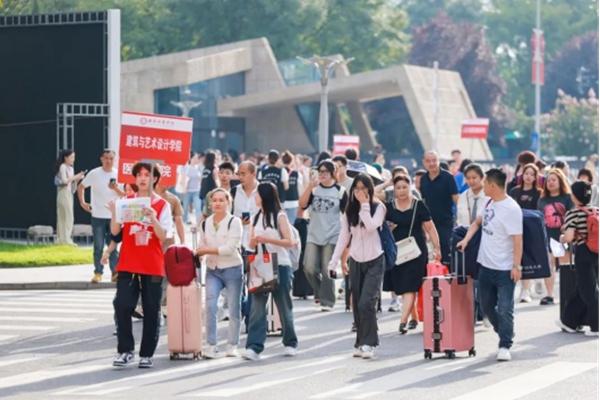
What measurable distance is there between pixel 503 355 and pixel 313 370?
5.91 ft

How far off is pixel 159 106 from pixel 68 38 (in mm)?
37591

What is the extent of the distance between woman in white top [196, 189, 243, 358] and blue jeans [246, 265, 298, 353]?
0.21 m

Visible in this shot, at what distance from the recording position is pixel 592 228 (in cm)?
1708

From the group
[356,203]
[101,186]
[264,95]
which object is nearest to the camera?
[356,203]

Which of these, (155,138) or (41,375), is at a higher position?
(155,138)

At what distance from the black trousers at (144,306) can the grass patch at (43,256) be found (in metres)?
13.5

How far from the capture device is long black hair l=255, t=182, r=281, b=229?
1565 centimetres

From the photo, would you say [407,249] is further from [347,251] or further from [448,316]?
[448,316]

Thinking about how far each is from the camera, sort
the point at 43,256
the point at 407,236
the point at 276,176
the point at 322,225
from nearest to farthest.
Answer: the point at 407,236 < the point at 322,225 < the point at 276,176 < the point at 43,256

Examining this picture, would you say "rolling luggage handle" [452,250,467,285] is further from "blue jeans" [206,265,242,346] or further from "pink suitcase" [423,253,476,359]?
"blue jeans" [206,265,242,346]

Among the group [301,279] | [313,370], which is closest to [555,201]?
[301,279]

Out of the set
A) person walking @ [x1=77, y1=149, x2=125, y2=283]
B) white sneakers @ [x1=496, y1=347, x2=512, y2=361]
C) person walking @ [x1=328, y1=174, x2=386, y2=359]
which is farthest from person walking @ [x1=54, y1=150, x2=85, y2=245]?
white sneakers @ [x1=496, y1=347, x2=512, y2=361]

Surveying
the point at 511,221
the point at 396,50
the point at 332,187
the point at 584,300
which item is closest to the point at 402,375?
the point at 511,221

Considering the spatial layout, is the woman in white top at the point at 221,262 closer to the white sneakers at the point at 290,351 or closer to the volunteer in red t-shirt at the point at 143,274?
the white sneakers at the point at 290,351
